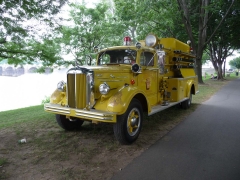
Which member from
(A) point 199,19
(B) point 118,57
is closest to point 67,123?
(B) point 118,57

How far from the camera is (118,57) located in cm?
520

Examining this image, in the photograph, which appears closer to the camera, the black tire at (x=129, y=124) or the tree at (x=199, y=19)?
the black tire at (x=129, y=124)

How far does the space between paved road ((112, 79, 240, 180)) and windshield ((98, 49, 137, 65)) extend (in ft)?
6.63

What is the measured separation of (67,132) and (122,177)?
2.24 meters

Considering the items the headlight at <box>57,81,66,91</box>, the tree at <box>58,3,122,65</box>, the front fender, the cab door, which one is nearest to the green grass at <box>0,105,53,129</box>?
the front fender

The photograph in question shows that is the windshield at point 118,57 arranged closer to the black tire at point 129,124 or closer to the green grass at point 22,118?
the black tire at point 129,124

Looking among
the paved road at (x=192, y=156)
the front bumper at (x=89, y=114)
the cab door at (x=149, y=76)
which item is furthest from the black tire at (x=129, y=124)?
the cab door at (x=149, y=76)

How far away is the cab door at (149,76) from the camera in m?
4.93

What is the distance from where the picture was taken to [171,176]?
2889 mm

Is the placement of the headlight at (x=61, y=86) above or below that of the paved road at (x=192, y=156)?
above

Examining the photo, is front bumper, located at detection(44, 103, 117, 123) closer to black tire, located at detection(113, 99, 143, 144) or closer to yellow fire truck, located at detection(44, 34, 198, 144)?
yellow fire truck, located at detection(44, 34, 198, 144)

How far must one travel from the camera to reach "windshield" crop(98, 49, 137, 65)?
4.96 metres

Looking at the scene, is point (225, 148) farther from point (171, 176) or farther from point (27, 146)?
point (27, 146)

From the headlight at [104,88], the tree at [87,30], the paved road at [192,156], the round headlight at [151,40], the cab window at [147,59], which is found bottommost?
the paved road at [192,156]
